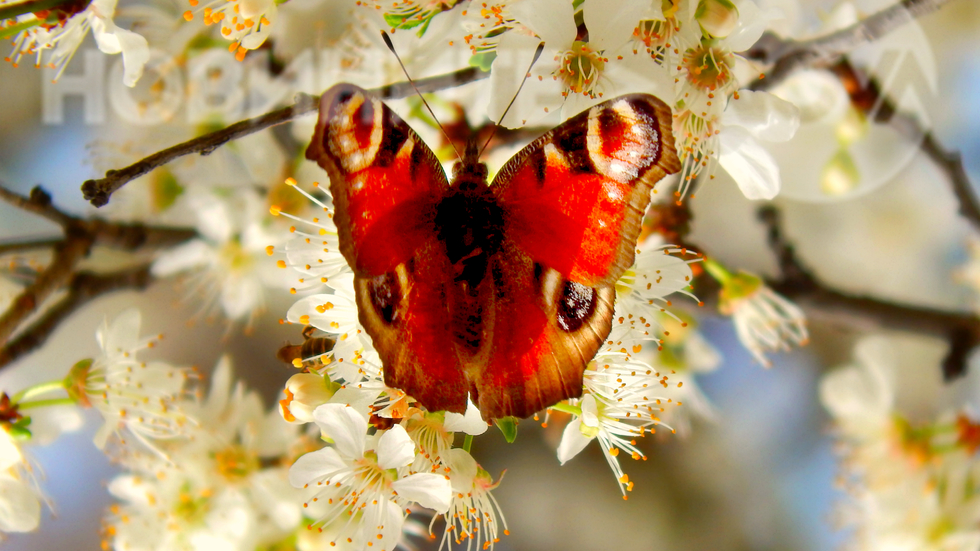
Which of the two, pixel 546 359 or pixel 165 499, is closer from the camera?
pixel 546 359

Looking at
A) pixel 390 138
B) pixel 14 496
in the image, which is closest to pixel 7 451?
pixel 14 496

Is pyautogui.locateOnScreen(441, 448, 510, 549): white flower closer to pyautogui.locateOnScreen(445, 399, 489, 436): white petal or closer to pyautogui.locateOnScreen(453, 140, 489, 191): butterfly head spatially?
pyautogui.locateOnScreen(445, 399, 489, 436): white petal

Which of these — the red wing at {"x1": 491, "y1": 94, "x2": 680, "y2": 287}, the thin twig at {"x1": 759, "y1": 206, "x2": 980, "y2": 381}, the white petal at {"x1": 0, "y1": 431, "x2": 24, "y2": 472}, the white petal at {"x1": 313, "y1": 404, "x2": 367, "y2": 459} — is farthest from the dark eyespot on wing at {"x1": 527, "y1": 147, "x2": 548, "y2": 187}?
the white petal at {"x1": 0, "y1": 431, "x2": 24, "y2": 472}

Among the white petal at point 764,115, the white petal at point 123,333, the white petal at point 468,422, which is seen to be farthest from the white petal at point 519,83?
the white petal at point 123,333

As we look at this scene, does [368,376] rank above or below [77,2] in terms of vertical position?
below

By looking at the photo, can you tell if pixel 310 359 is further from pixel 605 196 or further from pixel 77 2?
pixel 77 2

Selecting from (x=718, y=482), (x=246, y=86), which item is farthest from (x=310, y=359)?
(x=718, y=482)

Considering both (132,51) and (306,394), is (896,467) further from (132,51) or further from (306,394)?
(132,51)
